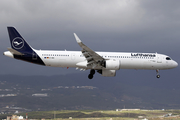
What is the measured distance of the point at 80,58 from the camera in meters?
48.8

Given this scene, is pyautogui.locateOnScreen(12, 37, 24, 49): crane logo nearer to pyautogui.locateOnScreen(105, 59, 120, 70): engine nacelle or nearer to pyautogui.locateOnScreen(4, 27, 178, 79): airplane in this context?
pyautogui.locateOnScreen(4, 27, 178, 79): airplane

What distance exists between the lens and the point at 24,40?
163 feet

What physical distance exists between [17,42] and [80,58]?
12190 mm

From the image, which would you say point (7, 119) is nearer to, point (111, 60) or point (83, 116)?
point (83, 116)

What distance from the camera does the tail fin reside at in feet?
161

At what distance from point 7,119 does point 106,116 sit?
5131 centimetres

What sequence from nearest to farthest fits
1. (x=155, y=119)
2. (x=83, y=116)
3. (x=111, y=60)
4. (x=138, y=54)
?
(x=111, y=60) → (x=138, y=54) → (x=155, y=119) → (x=83, y=116)

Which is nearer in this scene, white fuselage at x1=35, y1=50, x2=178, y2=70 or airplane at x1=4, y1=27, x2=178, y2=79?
airplane at x1=4, y1=27, x2=178, y2=79

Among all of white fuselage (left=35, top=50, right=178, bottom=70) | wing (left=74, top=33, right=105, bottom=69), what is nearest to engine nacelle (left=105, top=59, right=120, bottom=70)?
wing (left=74, top=33, right=105, bottom=69)

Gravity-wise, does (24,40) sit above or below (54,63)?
above

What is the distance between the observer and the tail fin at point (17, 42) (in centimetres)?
4900

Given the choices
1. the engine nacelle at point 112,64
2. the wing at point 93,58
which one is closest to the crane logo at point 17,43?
the wing at point 93,58

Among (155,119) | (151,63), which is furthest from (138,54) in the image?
(155,119)

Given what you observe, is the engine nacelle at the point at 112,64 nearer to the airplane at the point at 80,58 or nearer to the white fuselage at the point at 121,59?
the airplane at the point at 80,58
